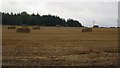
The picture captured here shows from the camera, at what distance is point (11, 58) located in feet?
36.5

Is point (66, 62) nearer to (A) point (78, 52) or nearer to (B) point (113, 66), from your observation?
(B) point (113, 66)

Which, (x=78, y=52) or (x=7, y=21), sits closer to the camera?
(x=78, y=52)

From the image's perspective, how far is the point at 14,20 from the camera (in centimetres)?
9200

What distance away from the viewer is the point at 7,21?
86.6m

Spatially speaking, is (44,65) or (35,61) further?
(35,61)

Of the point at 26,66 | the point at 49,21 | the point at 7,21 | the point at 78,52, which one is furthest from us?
the point at 49,21

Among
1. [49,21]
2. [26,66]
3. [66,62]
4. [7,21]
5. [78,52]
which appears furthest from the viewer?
[49,21]

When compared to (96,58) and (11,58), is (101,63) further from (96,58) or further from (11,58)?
(11,58)

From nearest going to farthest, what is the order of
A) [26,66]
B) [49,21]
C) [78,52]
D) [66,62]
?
[26,66], [66,62], [78,52], [49,21]

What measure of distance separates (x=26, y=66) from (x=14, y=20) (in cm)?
8355

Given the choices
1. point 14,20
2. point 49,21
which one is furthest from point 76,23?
point 14,20

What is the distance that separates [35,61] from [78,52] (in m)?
3.12

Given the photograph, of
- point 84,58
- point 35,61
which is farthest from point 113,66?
point 35,61

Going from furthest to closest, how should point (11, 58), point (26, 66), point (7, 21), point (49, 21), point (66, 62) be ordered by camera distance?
point (49, 21) < point (7, 21) < point (11, 58) < point (66, 62) < point (26, 66)
